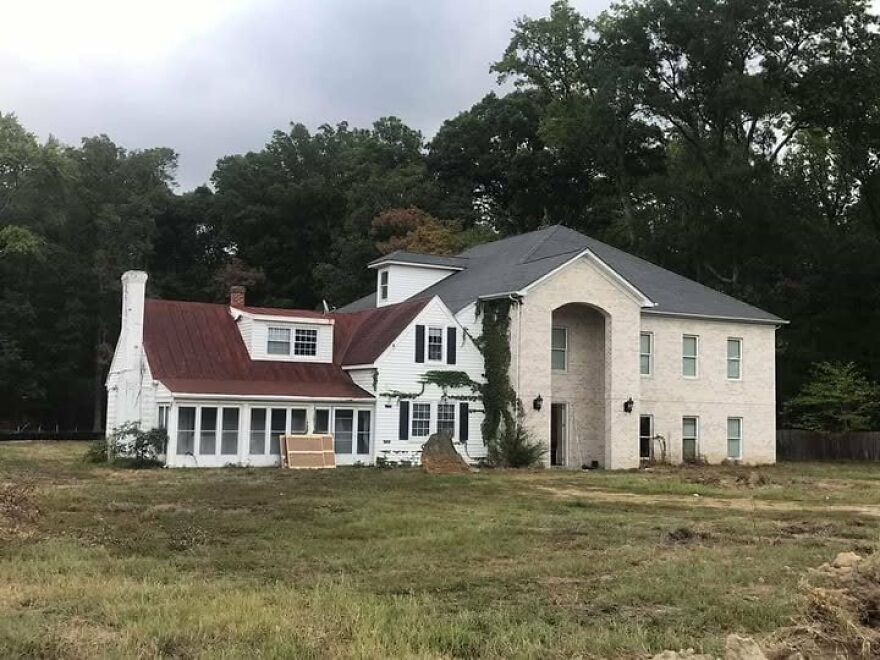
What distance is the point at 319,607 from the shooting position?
8.52 m

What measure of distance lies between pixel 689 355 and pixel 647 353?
2065mm

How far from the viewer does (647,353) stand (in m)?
36.0

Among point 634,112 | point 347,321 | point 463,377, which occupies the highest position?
point 634,112

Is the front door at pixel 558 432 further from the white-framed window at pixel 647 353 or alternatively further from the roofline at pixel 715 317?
the roofline at pixel 715 317

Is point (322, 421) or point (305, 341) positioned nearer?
point (322, 421)

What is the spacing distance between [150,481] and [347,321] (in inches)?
562

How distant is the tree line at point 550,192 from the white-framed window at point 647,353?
1391cm

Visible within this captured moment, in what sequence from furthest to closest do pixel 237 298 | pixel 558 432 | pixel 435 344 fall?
pixel 558 432, pixel 237 298, pixel 435 344

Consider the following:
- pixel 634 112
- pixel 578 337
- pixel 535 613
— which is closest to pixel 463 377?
pixel 578 337

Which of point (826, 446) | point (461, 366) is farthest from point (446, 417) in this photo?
point (826, 446)

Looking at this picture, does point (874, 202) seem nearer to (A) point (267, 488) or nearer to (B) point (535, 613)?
(A) point (267, 488)

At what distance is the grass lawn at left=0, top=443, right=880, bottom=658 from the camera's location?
7.58 metres

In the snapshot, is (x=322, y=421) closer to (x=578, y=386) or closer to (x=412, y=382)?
(x=412, y=382)

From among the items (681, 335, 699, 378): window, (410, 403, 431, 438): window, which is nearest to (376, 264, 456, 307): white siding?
(410, 403, 431, 438): window
